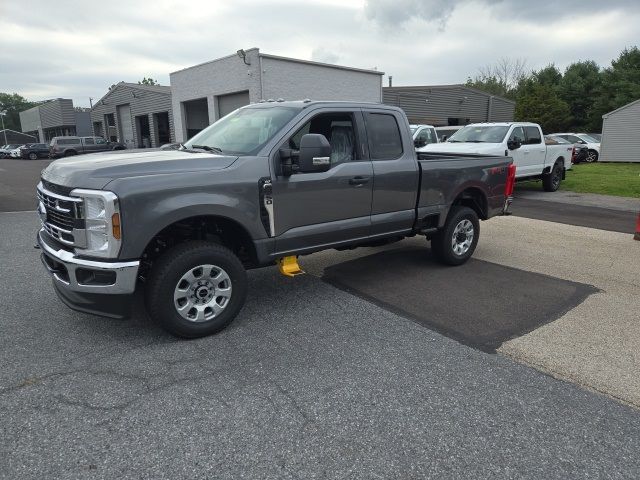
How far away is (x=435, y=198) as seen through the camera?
581cm

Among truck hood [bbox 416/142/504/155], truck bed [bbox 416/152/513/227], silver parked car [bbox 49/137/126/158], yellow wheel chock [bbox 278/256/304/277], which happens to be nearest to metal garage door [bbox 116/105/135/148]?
silver parked car [bbox 49/137/126/158]

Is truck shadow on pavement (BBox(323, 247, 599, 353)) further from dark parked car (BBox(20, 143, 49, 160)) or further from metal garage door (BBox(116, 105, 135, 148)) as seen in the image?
dark parked car (BBox(20, 143, 49, 160))

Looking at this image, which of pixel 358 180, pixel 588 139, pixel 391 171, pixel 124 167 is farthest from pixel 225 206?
pixel 588 139

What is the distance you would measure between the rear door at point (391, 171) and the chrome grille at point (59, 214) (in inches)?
116

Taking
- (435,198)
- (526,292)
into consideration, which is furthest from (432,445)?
(435,198)

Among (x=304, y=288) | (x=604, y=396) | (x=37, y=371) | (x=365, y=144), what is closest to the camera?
(x=604, y=396)

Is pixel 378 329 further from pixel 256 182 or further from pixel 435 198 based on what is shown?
pixel 435 198

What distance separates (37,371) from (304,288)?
2.80 metres

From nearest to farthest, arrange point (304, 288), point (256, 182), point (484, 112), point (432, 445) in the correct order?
1. point (432, 445)
2. point (256, 182)
3. point (304, 288)
4. point (484, 112)

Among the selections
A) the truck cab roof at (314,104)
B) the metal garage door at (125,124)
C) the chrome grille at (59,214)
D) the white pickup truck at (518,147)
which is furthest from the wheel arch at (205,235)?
the metal garage door at (125,124)

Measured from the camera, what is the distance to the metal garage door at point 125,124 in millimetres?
40969

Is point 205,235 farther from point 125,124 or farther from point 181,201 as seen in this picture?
point 125,124

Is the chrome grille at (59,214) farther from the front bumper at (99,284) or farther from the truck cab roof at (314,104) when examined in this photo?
the truck cab roof at (314,104)

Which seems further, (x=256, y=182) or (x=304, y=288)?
(x=304, y=288)
